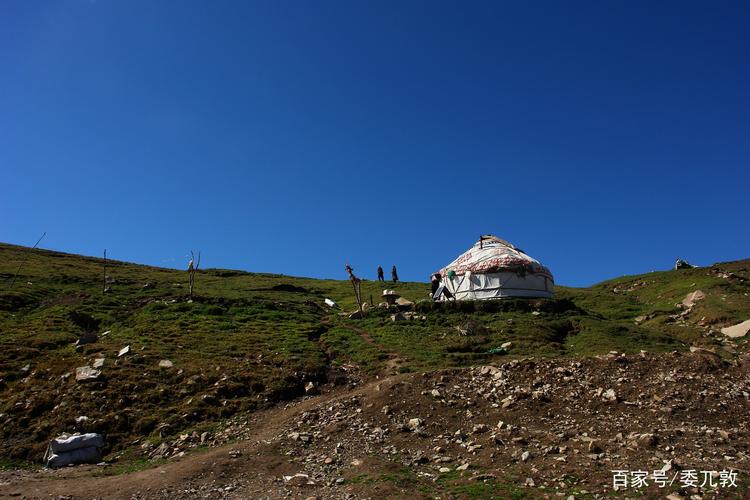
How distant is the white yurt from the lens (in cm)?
4047

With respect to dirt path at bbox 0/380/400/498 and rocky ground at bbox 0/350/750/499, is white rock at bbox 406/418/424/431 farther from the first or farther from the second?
dirt path at bbox 0/380/400/498

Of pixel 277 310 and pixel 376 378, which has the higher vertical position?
pixel 277 310

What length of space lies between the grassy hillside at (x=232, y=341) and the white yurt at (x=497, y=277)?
136 inches

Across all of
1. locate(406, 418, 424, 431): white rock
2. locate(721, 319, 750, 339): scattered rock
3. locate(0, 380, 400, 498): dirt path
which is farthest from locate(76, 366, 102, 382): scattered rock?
locate(721, 319, 750, 339): scattered rock

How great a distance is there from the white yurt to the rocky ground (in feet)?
66.1

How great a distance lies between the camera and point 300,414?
18.3 m

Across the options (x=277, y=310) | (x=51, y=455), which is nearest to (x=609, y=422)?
(x=51, y=455)

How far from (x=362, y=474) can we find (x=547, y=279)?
109 feet

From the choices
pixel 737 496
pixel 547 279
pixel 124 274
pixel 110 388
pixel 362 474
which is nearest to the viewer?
pixel 737 496

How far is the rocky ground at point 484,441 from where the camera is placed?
459 inches

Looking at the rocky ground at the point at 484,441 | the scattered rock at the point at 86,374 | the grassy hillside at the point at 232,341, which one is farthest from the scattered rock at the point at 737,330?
the scattered rock at the point at 86,374

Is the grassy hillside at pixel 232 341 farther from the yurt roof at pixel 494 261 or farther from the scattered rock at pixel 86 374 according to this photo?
the yurt roof at pixel 494 261

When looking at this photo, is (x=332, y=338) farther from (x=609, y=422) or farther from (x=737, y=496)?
(x=737, y=496)

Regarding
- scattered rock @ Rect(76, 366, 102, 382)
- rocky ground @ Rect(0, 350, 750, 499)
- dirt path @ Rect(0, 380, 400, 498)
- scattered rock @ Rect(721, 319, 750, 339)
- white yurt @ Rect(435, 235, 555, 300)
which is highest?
white yurt @ Rect(435, 235, 555, 300)
